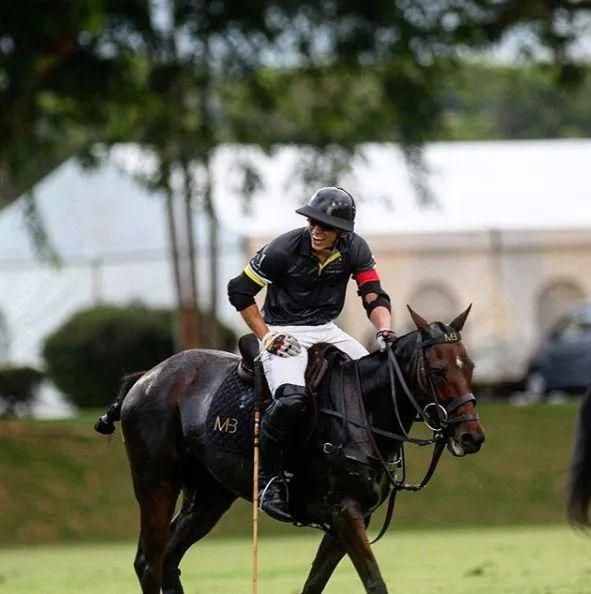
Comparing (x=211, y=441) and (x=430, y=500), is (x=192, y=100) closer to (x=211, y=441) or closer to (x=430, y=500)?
(x=430, y=500)

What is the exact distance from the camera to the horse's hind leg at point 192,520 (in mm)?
12203

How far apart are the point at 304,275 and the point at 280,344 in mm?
453

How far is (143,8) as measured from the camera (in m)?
22.8

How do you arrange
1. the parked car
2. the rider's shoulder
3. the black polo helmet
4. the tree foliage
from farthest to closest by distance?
the parked car
the tree foliage
the rider's shoulder
the black polo helmet

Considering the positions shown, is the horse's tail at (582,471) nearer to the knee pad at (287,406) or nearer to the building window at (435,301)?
the knee pad at (287,406)

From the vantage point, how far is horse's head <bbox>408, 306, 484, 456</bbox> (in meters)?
10.7

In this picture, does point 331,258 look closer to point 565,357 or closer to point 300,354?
point 300,354

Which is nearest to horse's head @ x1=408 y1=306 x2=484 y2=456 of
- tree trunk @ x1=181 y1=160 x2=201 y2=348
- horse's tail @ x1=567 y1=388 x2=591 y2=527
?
horse's tail @ x1=567 y1=388 x2=591 y2=527

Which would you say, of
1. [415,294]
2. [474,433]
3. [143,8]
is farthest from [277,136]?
[474,433]

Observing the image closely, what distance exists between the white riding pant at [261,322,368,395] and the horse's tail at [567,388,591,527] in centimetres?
432

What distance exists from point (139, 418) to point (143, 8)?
1131 cm

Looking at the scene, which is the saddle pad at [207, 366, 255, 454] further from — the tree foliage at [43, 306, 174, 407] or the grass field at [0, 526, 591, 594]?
the tree foliage at [43, 306, 174, 407]

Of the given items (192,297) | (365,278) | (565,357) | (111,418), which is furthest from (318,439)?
(565,357)

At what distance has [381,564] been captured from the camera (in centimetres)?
1756
